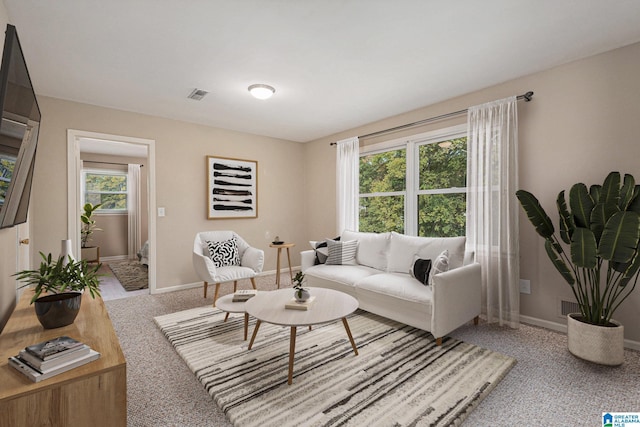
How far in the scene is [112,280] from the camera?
507cm

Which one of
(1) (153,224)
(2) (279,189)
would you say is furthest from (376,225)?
(1) (153,224)

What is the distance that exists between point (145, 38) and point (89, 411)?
2473 mm

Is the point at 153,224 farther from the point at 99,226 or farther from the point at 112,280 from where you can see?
the point at 99,226

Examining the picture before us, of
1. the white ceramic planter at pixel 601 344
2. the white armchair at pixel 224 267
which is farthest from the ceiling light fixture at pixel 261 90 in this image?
the white ceramic planter at pixel 601 344

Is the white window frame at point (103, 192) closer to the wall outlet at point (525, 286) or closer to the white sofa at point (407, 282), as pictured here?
the white sofa at point (407, 282)

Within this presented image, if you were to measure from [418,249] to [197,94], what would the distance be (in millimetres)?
3062

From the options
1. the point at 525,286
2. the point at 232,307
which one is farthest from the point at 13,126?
the point at 525,286

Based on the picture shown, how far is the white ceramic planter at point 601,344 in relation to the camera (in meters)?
2.14

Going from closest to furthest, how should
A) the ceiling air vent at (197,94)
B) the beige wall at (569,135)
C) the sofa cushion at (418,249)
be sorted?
the beige wall at (569,135)
the sofa cushion at (418,249)
the ceiling air vent at (197,94)

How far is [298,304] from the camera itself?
7.72 ft

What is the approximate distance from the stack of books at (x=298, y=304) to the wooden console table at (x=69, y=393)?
115cm

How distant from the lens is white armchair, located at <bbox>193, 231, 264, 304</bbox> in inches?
140

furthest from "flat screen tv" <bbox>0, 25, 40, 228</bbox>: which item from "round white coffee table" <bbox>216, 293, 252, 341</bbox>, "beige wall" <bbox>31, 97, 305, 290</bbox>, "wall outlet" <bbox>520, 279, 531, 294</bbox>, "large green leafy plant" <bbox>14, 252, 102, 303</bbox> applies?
"wall outlet" <bbox>520, 279, 531, 294</bbox>

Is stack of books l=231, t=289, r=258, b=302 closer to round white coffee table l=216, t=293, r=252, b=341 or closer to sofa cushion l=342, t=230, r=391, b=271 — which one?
round white coffee table l=216, t=293, r=252, b=341
